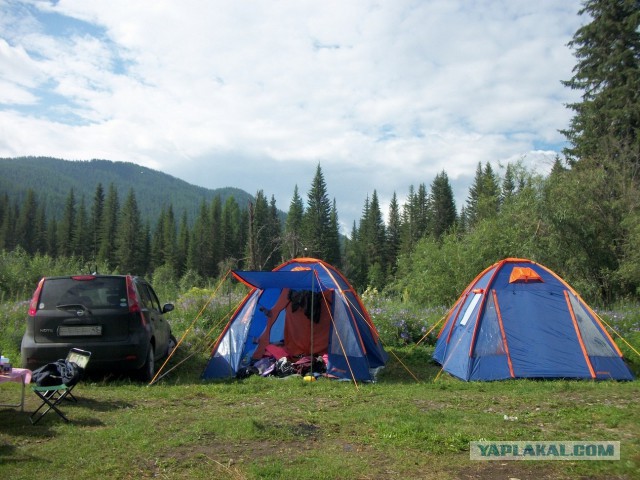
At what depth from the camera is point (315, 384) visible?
25.9 ft

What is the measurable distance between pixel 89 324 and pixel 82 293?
0.52m

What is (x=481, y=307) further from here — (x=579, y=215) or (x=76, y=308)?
(x=579, y=215)

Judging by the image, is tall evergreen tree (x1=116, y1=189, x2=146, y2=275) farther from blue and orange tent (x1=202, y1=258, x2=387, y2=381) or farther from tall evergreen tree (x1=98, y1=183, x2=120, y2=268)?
blue and orange tent (x1=202, y1=258, x2=387, y2=381)

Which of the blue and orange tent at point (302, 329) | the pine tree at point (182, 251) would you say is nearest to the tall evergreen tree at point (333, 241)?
the pine tree at point (182, 251)

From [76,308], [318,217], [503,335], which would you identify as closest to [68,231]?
[318,217]

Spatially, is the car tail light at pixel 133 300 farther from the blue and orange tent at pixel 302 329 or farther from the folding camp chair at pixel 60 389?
the blue and orange tent at pixel 302 329

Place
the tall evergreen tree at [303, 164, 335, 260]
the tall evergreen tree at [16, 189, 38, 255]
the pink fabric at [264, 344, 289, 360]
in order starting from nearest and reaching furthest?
the pink fabric at [264, 344, 289, 360] → the tall evergreen tree at [303, 164, 335, 260] → the tall evergreen tree at [16, 189, 38, 255]

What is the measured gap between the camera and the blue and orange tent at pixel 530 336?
8.23 metres

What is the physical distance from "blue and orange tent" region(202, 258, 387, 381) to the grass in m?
0.65

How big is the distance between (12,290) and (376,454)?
48.8 feet

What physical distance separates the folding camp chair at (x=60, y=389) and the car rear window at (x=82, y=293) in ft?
3.58

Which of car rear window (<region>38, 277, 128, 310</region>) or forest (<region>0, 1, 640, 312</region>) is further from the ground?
forest (<region>0, 1, 640, 312</region>)

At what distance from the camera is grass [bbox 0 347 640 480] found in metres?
4.23

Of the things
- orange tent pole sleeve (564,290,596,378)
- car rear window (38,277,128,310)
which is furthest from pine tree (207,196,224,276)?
orange tent pole sleeve (564,290,596,378)
